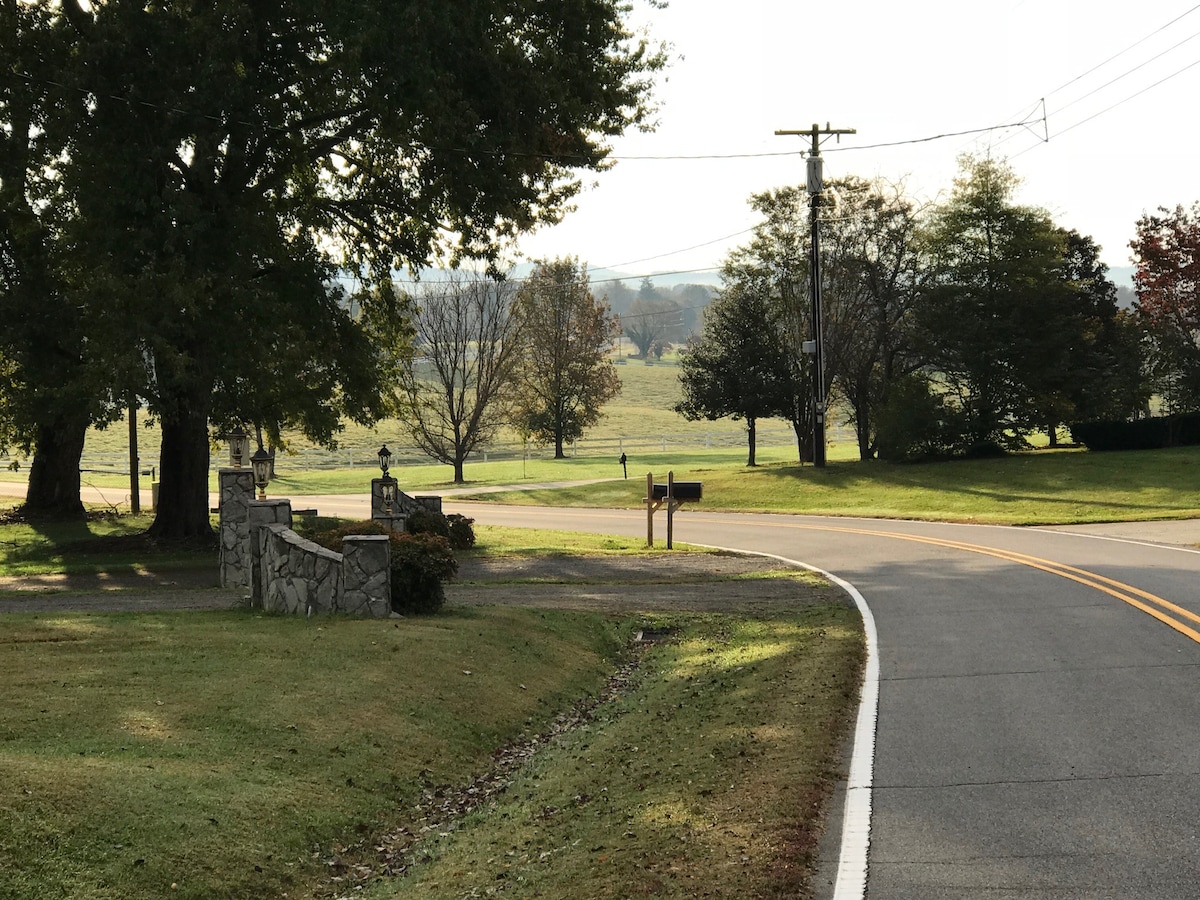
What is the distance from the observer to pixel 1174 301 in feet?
134

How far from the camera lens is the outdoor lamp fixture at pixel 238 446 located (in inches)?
811

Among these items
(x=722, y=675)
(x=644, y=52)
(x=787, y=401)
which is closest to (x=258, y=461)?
(x=722, y=675)

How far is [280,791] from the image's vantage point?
771 centimetres

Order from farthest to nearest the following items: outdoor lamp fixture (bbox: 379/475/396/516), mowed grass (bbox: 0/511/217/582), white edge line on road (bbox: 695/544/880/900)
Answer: mowed grass (bbox: 0/511/217/582), outdoor lamp fixture (bbox: 379/475/396/516), white edge line on road (bbox: 695/544/880/900)

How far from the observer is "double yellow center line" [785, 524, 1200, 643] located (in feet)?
43.3

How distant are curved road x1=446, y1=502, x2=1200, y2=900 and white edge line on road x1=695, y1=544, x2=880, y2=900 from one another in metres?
0.02

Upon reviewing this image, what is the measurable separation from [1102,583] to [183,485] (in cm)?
1868

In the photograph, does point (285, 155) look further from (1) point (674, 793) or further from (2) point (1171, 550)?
(1) point (674, 793)

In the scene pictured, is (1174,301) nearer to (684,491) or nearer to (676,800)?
(684,491)

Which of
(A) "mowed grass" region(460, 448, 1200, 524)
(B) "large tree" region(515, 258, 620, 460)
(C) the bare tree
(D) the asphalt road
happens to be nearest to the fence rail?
A: (B) "large tree" region(515, 258, 620, 460)

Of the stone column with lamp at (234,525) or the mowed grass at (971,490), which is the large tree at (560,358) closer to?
the mowed grass at (971,490)

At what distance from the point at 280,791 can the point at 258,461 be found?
13.4m

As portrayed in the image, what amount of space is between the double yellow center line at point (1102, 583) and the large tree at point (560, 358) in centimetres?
4537

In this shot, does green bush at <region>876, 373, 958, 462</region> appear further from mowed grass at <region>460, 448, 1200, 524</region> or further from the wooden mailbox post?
the wooden mailbox post
